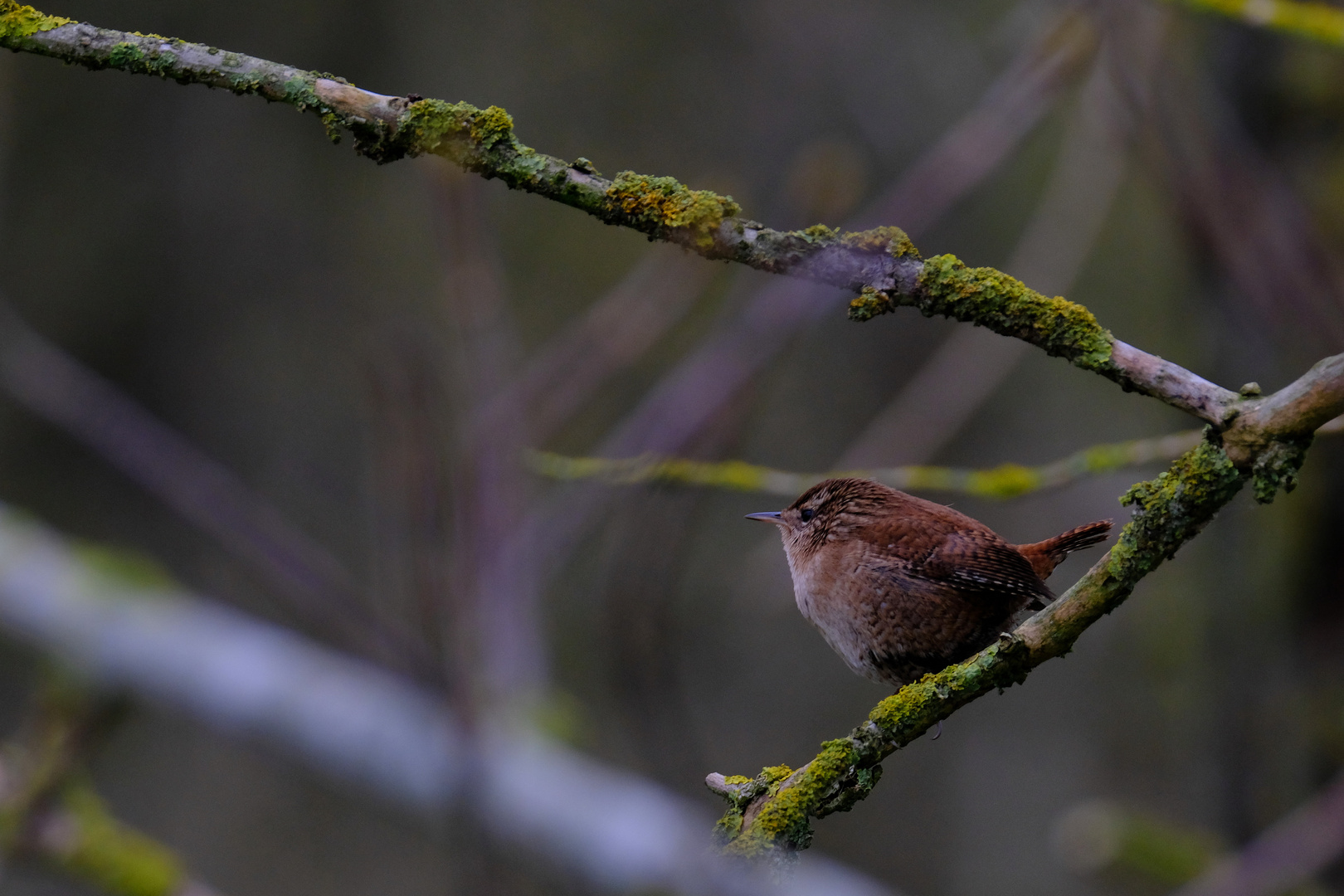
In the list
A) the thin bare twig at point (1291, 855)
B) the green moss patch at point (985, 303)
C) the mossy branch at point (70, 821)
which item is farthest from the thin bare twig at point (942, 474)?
the mossy branch at point (70, 821)

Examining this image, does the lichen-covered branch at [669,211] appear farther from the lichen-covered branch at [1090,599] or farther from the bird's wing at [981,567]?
the bird's wing at [981,567]

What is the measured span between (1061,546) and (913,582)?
16.7 inches

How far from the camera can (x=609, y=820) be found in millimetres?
2727

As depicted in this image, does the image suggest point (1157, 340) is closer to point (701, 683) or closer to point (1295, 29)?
point (701, 683)

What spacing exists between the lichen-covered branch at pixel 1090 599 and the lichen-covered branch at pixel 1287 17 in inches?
59.5

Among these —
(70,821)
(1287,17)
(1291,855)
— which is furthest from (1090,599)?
(70,821)

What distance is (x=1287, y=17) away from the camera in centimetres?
221

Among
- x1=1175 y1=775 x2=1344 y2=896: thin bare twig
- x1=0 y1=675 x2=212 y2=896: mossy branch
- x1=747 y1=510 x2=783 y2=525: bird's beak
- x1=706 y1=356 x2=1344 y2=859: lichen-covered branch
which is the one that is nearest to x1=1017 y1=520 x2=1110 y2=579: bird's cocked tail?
x1=747 y1=510 x2=783 y2=525: bird's beak

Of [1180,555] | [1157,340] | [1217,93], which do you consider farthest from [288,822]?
[1217,93]

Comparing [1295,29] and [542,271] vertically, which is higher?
[542,271]

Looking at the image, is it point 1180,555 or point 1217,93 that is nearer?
point 1217,93

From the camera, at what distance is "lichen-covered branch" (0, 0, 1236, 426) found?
1.25m

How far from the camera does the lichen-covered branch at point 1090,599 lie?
3.39 feet

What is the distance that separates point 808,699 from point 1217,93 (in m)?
4.39
